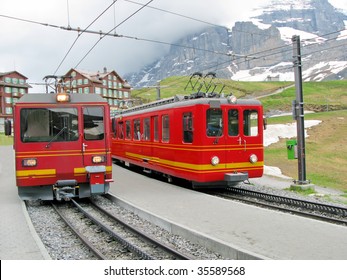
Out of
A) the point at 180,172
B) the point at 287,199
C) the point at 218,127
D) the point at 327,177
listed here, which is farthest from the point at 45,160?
the point at 327,177

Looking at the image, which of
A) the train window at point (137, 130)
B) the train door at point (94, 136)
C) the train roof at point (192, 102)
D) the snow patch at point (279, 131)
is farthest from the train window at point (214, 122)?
the snow patch at point (279, 131)

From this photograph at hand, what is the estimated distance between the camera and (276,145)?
31500mm

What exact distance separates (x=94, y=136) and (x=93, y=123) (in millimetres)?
382

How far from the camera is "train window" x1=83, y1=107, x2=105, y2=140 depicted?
38.1 ft

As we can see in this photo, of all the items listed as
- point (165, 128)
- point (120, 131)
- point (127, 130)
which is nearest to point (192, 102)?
point (165, 128)

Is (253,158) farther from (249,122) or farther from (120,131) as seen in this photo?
(120,131)

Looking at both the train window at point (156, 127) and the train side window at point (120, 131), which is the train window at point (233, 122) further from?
the train side window at point (120, 131)

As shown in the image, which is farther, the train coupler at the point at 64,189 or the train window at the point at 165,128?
Answer: the train window at the point at 165,128

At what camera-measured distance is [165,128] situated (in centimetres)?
1446

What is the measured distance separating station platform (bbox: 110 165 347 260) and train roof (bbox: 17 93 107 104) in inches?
119

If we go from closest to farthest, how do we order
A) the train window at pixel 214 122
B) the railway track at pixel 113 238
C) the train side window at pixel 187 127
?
the railway track at pixel 113 238
the train window at pixel 214 122
the train side window at pixel 187 127

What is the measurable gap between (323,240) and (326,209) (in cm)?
322

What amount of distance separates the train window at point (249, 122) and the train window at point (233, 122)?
266 millimetres

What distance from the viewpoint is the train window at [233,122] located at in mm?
12885
